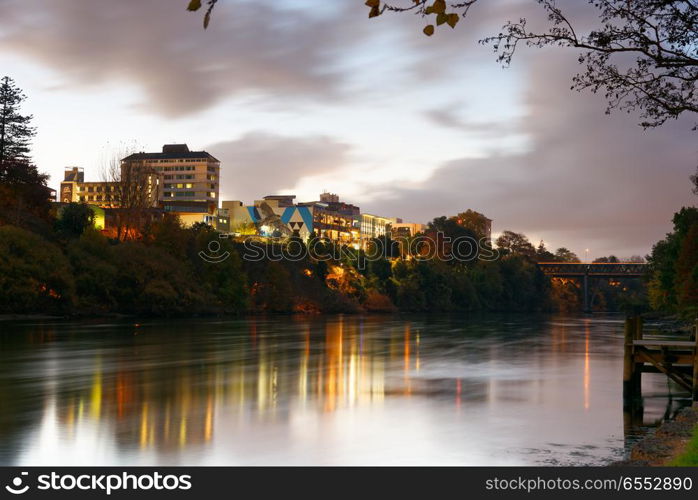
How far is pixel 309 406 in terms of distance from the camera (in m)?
27.0

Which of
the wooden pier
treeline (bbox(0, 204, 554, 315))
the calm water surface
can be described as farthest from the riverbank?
treeline (bbox(0, 204, 554, 315))

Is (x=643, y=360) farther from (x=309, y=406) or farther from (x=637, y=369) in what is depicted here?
(x=309, y=406)

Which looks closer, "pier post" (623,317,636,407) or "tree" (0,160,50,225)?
"pier post" (623,317,636,407)

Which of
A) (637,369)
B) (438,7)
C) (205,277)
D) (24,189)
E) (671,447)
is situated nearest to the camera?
(438,7)

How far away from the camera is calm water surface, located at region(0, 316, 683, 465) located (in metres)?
19.5

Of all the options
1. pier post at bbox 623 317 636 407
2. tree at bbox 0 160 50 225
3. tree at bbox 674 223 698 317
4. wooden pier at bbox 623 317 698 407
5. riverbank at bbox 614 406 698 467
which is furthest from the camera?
tree at bbox 0 160 50 225

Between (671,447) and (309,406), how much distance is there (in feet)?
39.9

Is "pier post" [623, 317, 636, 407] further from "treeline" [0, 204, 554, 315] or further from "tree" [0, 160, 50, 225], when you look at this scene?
"tree" [0, 160, 50, 225]

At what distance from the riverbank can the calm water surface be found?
102 centimetres

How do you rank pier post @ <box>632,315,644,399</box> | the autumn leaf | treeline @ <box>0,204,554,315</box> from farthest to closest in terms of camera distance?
treeline @ <box>0,204,554,315</box> → pier post @ <box>632,315,644,399</box> → the autumn leaf

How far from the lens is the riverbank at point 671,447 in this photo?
51.8 feet

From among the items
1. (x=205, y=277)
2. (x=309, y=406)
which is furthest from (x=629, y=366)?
(x=205, y=277)
